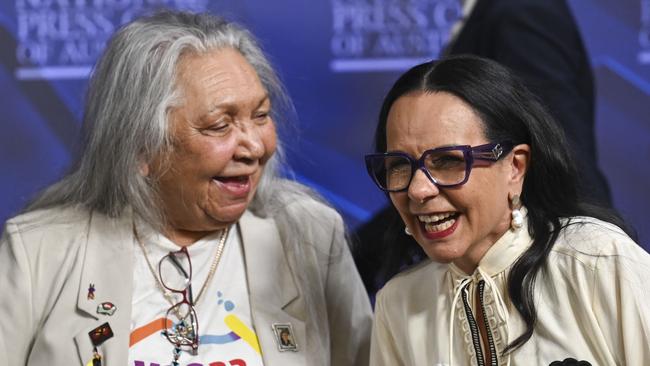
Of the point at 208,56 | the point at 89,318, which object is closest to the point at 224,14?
the point at 208,56

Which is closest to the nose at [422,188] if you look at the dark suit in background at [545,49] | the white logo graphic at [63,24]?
the dark suit in background at [545,49]

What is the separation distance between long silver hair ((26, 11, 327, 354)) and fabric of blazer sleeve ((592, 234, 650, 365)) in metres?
0.90

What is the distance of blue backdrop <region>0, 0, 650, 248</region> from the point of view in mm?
4281

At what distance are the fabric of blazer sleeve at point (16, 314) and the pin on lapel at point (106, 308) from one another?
0.53 ft

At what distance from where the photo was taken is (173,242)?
10.4 feet

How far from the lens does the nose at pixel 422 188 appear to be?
2508 millimetres

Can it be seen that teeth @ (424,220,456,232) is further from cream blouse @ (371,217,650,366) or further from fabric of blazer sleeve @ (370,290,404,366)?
fabric of blazer sleeve @ (370,290,404,366)

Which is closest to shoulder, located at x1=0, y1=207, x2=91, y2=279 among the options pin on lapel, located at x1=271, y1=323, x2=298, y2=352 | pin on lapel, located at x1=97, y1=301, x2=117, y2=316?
pin on lapel, located at x1=97, y1=301, x2=117, y2=316

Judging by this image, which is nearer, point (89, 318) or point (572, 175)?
point (572, 175)

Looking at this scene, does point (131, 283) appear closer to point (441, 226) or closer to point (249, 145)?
point (249, 145)

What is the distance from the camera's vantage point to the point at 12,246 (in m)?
3.06

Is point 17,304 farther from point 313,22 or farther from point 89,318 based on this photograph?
point 313,22

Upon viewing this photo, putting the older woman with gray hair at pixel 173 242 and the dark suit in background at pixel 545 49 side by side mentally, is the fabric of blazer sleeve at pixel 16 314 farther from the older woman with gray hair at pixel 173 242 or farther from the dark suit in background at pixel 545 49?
the dark suit in background at pixel 545 49

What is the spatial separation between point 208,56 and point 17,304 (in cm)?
76
